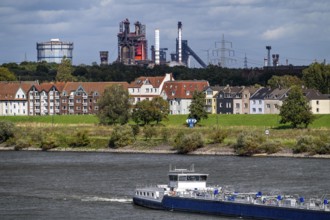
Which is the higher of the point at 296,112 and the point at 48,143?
the point at 296,112

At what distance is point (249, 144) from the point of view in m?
123

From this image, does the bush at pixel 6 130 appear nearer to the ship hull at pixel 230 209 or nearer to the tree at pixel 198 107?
the tree at pixel 198 107

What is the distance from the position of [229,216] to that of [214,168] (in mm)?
36772

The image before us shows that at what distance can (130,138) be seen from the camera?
138875mm

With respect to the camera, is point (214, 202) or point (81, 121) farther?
point (81, 121)

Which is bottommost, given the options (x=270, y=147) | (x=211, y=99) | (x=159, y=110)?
(x=270, y=147)

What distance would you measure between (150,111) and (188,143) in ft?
81.8

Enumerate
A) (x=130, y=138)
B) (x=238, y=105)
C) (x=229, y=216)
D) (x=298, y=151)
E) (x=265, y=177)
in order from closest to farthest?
(x=229, y=216)
(x=265, y=177)
(x=298, y=151)
(x=130, y=138)
(x=238, y=105)

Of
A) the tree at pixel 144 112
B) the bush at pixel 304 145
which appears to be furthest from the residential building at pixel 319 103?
the bush at pixel 304 145

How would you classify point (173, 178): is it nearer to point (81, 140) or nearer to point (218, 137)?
point (218, 137)

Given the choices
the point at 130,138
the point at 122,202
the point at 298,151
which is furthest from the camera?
the point at 130,138

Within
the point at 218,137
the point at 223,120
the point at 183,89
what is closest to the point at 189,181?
the point at 218,137

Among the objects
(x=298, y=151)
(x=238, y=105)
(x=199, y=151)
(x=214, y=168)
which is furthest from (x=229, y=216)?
(x=238, y=105)

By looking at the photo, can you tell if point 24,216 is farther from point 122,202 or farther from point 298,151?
point 298,151
